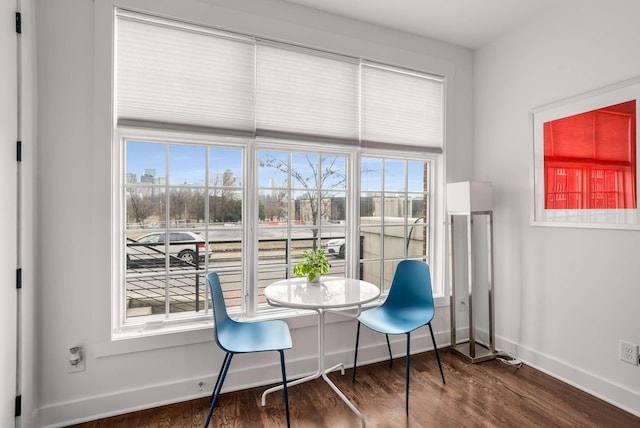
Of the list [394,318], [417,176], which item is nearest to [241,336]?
[394,318]

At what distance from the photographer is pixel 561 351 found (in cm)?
261

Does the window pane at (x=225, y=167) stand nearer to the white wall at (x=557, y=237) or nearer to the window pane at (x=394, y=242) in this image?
the window pane at (x=394, y=242)

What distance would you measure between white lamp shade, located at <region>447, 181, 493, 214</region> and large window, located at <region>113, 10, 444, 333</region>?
0.42 metres

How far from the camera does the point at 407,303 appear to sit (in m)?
2.69

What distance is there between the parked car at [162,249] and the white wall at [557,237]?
2.66m

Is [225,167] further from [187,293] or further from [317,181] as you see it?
[187,293]

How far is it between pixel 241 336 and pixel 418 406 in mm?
1262

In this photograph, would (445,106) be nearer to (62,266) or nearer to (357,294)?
(357,294)

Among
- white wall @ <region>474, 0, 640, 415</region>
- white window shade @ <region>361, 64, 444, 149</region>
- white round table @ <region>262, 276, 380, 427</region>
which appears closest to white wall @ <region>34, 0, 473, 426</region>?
white round table @ <region>262, 276, 380, 427</region>

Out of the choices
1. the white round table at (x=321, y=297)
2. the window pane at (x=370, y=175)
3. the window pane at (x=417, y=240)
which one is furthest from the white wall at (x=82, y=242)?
the window pane at (x=417, y=240)

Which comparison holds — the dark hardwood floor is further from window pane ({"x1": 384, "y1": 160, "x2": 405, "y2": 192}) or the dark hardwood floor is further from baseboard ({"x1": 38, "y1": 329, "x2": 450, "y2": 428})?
window pane ({"x1": 384, "y1": 160, "x2": 405, "y2": 192})

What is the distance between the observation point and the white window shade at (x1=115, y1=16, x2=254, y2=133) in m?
2.17

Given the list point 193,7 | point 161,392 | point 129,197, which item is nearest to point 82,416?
point 161,392

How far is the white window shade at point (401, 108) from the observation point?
9.51 feet
